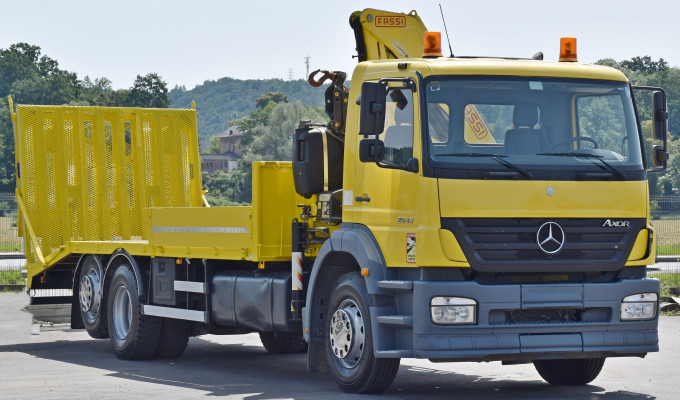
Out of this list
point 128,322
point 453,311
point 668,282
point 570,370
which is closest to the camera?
point 453,311

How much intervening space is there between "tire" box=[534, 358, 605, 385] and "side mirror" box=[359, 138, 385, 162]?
9.50 feet

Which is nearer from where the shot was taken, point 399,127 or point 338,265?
point 399,127

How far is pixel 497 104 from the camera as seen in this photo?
1088 centimetres

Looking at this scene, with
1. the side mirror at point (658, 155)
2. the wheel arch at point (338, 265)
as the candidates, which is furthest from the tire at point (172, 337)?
the side mirror at point (658, 155)

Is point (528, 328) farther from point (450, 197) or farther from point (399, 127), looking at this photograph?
point (399, 127)

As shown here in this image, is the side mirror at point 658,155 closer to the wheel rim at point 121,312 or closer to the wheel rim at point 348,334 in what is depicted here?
the wheel rim at point 348,334

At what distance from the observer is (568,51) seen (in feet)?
38.2

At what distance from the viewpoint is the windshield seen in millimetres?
10469

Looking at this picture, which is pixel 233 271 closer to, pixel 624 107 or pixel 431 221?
pixel 431 221

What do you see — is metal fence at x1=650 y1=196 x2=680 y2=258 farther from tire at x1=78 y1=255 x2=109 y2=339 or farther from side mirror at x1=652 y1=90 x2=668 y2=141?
side mirror at x1=652 y1=90 x2=668 y2=141

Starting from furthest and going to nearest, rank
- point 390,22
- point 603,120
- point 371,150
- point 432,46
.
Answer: point 390,22, point 432,46, point 603,120, point 371,150

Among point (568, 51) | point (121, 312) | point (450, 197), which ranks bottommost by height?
point (121, 312)

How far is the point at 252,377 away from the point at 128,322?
9.60 ft

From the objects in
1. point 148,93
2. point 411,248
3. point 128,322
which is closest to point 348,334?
point 411,248
